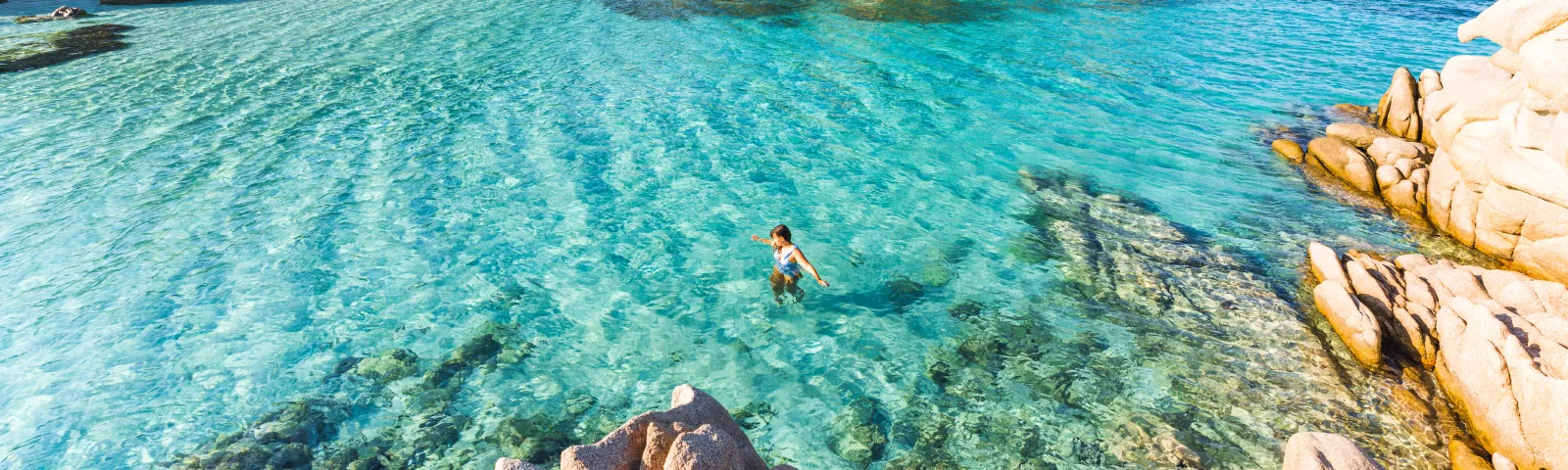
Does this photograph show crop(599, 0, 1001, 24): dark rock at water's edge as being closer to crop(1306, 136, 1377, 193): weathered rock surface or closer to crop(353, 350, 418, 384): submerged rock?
crop(1306, 136, 1377, 193): weathered rock surface

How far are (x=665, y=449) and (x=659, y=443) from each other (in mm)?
67

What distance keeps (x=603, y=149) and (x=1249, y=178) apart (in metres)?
13.2

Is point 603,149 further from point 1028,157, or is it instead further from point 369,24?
point 369,24

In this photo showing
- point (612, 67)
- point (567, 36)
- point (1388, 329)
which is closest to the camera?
point (1388, 329)

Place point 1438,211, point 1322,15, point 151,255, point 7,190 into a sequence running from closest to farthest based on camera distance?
point 151,255 < point 1438,211 < point 7,190 < point 1322,15

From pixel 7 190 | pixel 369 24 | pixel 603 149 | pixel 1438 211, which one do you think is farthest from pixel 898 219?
pixel 369 24

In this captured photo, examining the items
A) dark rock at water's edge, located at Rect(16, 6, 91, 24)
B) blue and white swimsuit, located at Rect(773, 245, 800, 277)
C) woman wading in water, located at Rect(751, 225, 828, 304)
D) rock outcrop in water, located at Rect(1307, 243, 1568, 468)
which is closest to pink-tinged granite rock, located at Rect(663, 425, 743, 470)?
woman wading in water, located at Rect(751, 225, 828, 304)

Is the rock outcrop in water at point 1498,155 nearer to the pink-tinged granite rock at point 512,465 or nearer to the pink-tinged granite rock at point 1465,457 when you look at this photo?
the pink-tinged granite rock at point 1465,457

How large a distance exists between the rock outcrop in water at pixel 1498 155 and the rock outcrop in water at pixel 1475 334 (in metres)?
1.39

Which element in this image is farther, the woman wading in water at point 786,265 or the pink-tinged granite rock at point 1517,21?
the pink-tinged granite rock at point 1517,21

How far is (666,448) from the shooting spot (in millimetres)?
5113

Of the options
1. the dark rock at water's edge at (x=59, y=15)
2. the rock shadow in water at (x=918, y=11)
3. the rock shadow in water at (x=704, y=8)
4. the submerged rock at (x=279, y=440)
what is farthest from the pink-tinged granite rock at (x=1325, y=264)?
the dark rock at water's edge at (x=59, y=15)

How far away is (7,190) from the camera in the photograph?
1362cm

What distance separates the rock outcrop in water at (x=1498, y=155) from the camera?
10641 millimetres
